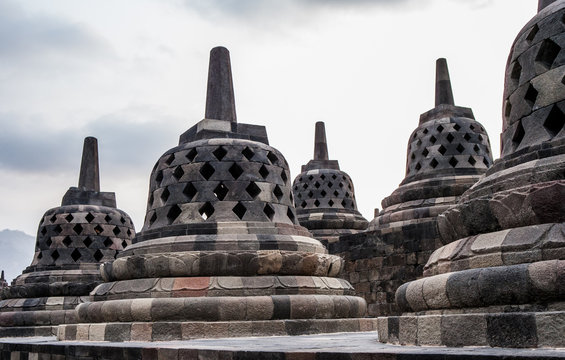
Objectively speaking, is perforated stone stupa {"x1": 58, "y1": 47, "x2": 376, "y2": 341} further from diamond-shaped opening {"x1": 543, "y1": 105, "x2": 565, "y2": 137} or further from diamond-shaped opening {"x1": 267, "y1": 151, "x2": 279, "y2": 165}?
diamond-shaped opening {"x1": 543, "y1": 105, "x2": 565, "y2": 137}

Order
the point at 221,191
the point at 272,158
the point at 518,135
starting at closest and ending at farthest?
the point at 518,135 < the point at 221,191 < the point at 272,158

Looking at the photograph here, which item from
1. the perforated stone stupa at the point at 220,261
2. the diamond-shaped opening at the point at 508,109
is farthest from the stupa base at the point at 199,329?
the diamond-shaped opening at the point at 508,109

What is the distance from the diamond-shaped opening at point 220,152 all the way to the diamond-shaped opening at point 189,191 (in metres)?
0.54

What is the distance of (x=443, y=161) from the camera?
13.6 metres

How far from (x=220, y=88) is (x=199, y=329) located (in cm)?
400

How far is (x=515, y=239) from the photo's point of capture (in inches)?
176

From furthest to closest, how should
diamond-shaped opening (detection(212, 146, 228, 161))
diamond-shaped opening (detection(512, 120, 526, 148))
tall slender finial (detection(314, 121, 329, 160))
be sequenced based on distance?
tall slender finial (detection(314, 121, 329, 160)) → diamond-shaped opening (detection(212, 146, 228, 161)) → diamond-shaped opening (detection(512, 120, 526, 148))

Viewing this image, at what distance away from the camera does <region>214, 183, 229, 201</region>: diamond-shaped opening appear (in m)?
8.11

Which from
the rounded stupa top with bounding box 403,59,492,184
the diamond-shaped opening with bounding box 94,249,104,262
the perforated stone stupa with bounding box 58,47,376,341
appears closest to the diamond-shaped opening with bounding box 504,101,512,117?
the perforated stone stupa with bounding box 58,47,376,341

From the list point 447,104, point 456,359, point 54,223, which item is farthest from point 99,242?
point 456,359

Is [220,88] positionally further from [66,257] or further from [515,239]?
[66,257]

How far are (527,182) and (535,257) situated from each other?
2.49 feet

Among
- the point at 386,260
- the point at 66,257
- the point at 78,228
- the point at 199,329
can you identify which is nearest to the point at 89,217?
the point at 78,228

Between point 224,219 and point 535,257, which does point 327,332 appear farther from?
A: point 535,257
